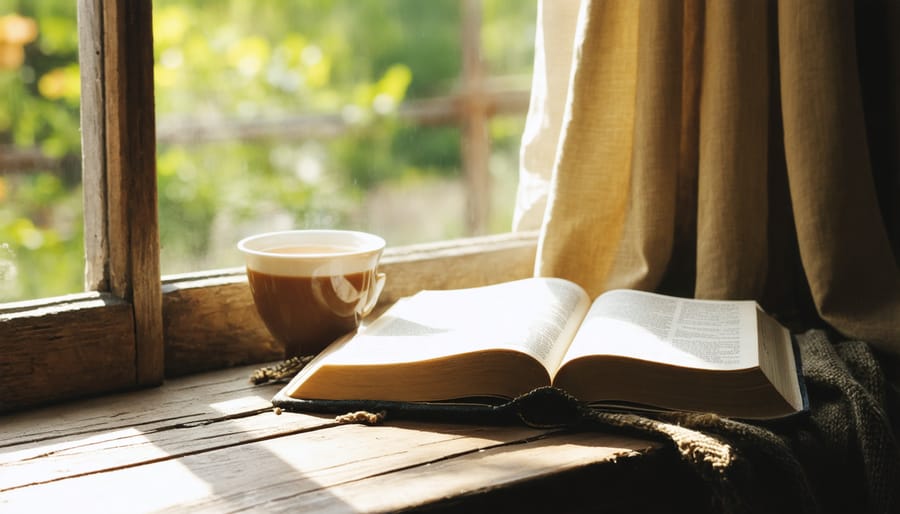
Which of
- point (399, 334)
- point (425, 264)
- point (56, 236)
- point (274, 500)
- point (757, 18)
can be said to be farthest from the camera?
point (56, 236)

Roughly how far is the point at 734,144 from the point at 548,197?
0.25 metres

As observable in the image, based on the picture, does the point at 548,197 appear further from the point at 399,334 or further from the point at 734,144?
the point at 399,334

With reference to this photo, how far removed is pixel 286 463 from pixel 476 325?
248 mm

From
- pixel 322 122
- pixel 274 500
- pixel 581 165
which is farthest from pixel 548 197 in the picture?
pixel 322 122

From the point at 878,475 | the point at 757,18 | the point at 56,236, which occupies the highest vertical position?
the point at 757,18

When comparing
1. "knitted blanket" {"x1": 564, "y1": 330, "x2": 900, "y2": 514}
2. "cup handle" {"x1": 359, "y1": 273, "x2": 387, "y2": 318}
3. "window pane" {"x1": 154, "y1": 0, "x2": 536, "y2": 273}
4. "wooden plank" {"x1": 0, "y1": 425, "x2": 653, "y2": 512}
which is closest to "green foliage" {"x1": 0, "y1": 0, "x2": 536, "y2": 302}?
"window pane" {"x1": 154, "y1": 0, "x2": 536, "y2": 273}

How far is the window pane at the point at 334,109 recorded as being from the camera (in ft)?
7.71

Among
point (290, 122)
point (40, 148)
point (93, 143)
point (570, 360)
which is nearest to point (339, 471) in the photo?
point (570, 360)

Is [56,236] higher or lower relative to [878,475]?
higher

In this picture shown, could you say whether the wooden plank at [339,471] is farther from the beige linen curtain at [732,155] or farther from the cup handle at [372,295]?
the beige linen curtain at [732,155]

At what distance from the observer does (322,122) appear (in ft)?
9.00

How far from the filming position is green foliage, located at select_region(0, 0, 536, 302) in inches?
84.7

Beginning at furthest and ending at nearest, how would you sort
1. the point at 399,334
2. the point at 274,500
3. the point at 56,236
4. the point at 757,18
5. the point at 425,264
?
1. the point at 56,236
2. the point at 425,264
3. the point at 757,18
4. the point at 399,334
5. the point at 274,500

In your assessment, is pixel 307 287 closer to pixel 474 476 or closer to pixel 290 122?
pixel 474 476
